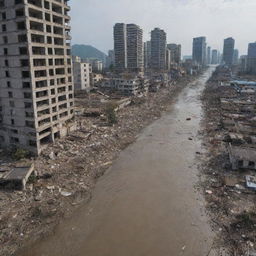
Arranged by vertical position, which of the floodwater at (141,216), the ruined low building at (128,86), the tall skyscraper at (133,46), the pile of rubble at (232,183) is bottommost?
the floodwater at (141,216)

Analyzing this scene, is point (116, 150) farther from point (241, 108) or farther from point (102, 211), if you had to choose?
point (241, 108)

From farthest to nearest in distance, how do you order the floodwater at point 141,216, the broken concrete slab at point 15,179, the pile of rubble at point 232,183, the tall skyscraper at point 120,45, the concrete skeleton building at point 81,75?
the tall skyscraper at point 120,45, the concrete skeleton building at point 81,75, the broken concrete slab at point 15,179, the pile of rubble at point 232,183, the floodwater at point 141,216

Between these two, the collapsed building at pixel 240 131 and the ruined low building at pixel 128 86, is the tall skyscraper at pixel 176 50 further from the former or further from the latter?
the collapsed building at pixel 240 131

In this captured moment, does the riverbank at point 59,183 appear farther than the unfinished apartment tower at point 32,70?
No

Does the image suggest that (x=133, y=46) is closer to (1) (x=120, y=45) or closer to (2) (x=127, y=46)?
(2) (x=127, y=46)

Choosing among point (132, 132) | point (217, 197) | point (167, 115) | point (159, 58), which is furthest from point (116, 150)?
point (159, 58)

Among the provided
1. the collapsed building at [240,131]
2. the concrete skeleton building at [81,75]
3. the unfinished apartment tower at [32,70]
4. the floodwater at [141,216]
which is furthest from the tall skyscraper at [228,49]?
the floodwater at [141,216]
